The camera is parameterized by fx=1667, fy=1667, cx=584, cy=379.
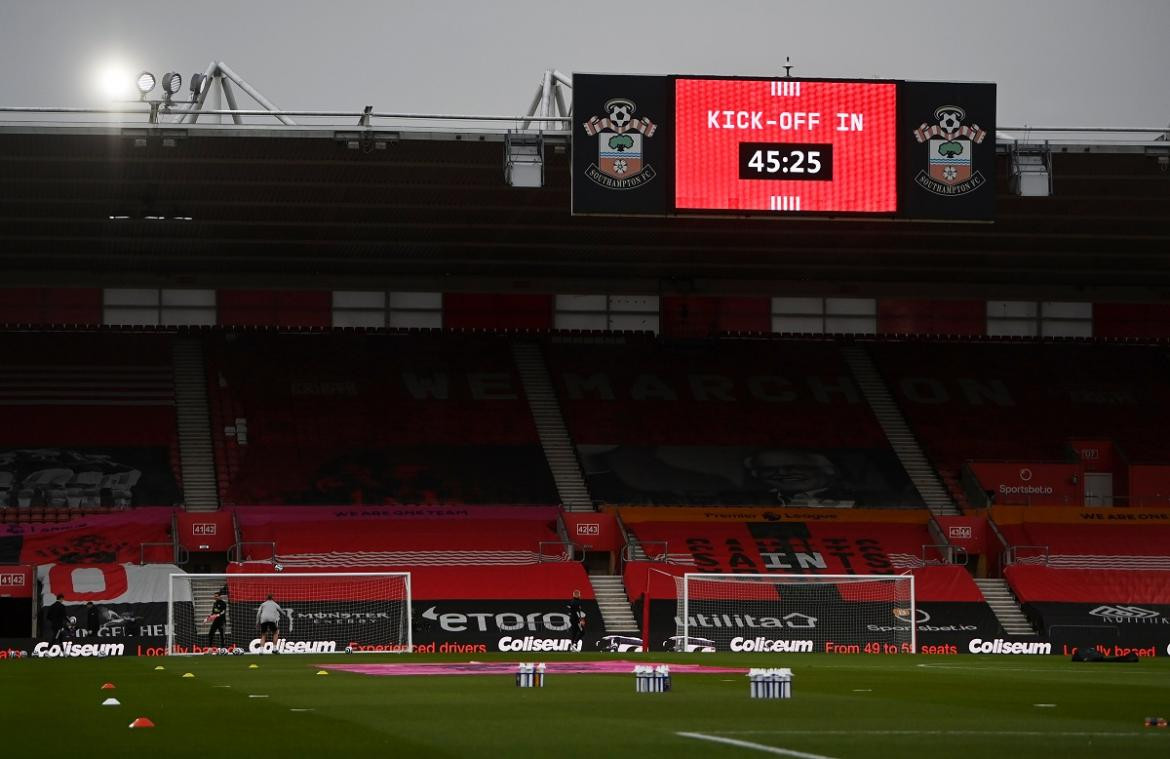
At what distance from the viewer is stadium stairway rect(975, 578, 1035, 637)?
130ft

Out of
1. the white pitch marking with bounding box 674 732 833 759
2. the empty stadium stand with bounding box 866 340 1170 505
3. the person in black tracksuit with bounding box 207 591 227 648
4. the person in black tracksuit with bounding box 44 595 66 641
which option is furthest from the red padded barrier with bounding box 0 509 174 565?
the white pitch marking with bounding box 674 732 833 759

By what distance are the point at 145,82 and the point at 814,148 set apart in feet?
46.5

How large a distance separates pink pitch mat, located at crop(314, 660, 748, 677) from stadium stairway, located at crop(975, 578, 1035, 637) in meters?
17.1

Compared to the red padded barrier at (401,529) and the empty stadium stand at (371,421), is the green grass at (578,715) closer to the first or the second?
the red padded barrier at (401,529)

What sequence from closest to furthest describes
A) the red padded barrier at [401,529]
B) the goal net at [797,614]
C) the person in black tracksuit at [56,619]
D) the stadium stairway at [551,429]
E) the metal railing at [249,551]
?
the person in black tracksuit at [56,619], the goal net at [797,614], the metal railing at [249,551], the red padded barrier at [401,529], the stadium stairway at [551,429]

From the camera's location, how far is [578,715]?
43.3 ft

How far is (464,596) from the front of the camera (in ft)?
127

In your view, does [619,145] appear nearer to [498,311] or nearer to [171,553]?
[171,553]

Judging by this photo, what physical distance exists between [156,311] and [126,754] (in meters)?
41.2

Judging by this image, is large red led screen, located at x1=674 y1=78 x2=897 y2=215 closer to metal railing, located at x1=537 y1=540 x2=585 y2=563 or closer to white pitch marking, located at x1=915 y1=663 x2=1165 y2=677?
metal railing, located at x1=537 y1=540 x2=585 y2=563

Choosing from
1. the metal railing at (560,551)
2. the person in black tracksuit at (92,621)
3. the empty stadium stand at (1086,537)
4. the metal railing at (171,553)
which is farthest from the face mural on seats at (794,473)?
the person in black tracksuit at (92,621)

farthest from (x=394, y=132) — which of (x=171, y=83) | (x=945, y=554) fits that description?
(x=945, y=554)

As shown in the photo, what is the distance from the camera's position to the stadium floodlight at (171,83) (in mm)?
35719

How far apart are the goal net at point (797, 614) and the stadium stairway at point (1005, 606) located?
246 cm
